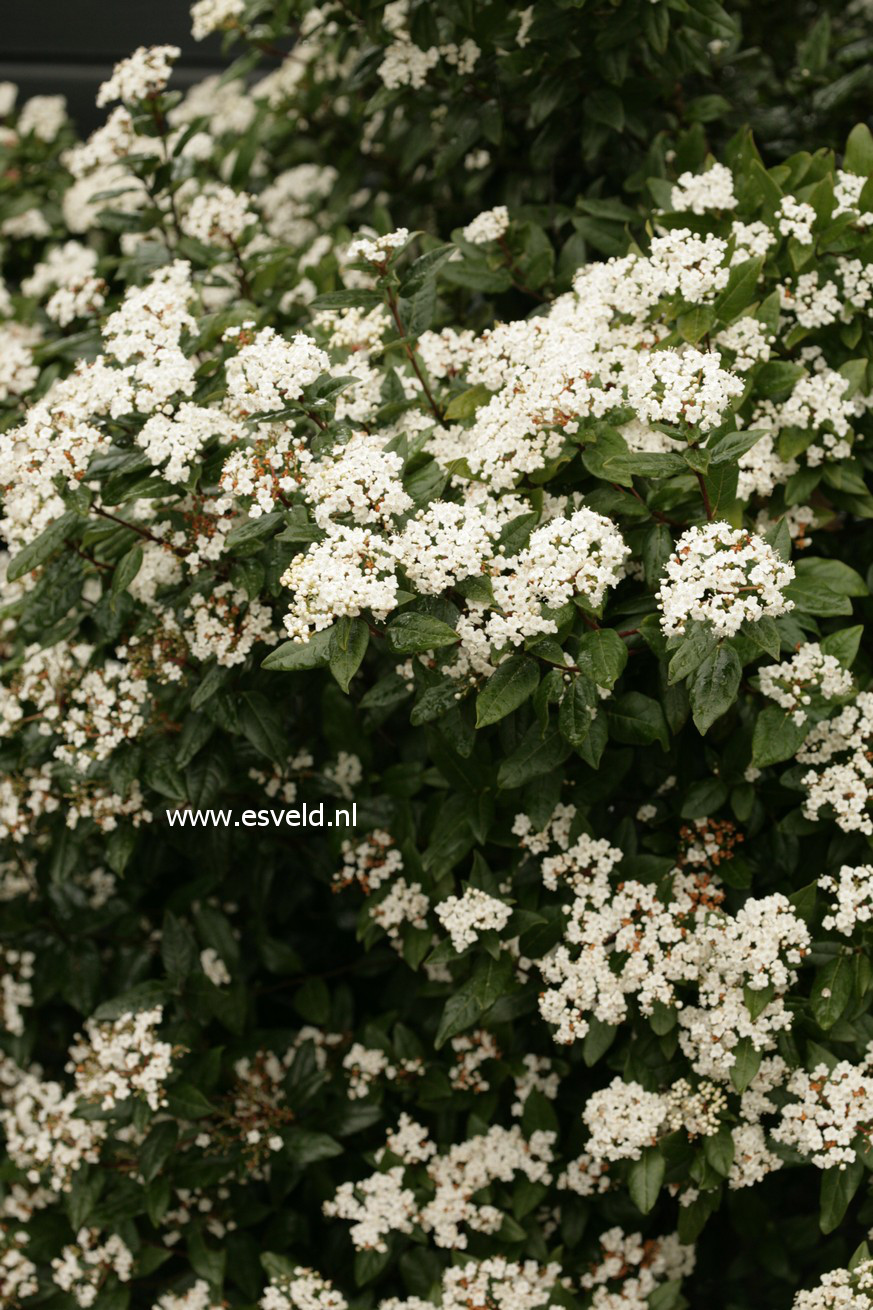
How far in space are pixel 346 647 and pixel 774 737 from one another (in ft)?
2.54

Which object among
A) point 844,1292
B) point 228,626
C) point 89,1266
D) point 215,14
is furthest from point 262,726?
point 215,14

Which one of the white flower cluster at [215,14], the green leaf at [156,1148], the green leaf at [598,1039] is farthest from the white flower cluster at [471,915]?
the white flower cluster at [215,14]

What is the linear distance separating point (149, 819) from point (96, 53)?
13.3 ft

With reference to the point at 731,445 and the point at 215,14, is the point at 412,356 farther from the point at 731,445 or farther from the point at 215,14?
the point at 215,14

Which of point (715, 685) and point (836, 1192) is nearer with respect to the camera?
point (715, 685)

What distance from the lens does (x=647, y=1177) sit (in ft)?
7.21

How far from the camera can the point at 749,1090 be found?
7.29ft

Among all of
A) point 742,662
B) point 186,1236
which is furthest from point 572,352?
→ point 186,1236

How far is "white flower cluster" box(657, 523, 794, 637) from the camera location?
1.79m

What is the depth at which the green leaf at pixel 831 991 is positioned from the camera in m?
2.10

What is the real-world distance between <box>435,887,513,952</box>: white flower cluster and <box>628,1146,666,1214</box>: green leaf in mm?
482

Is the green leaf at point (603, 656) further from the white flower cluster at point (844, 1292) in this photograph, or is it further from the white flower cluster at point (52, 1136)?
the white flower cluster at point (52, 1136)

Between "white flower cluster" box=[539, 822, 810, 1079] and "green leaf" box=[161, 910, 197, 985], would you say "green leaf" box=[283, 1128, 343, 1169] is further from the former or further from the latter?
"white flower cluster" box=[539, 822, 810, 1079]

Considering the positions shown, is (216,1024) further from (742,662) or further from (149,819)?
(742,662)
